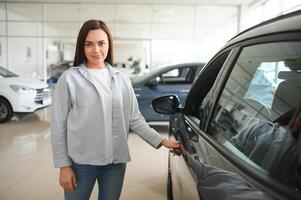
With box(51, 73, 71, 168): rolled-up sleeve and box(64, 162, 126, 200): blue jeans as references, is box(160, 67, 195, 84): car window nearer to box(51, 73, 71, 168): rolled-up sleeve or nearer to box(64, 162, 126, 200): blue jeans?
box(64, 162, 126, 200): blue jeans

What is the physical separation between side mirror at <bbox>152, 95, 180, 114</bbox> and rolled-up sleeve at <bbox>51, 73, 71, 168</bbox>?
0.76 m

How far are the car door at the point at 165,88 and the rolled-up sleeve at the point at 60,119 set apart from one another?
14.3 ft

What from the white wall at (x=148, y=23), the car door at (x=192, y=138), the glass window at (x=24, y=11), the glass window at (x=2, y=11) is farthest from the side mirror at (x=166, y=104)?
the glass window at (x=2, y=11)

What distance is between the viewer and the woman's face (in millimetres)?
1688

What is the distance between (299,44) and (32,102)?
21.8ft

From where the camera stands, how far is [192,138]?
5.48 ft

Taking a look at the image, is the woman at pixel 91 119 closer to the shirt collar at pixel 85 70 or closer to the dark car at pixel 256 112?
the shirt collar at pixel 85 70

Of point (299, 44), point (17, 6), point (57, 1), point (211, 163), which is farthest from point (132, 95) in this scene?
point (17, 6)

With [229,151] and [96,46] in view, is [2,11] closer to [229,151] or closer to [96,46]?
[96,46]

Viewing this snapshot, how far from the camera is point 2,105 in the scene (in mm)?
6844

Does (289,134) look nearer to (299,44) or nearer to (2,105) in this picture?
(299,44)

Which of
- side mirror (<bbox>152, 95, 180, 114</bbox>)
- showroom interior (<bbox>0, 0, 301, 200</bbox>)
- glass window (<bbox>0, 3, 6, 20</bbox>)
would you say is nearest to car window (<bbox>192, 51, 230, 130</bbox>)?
side mirror (<bbox>152, 95, 180, 114</bbox>)

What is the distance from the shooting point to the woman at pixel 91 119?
1.62 meters

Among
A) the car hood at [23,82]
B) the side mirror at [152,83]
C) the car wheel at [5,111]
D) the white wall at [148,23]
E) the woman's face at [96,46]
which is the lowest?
the car wheel at [5,111]
